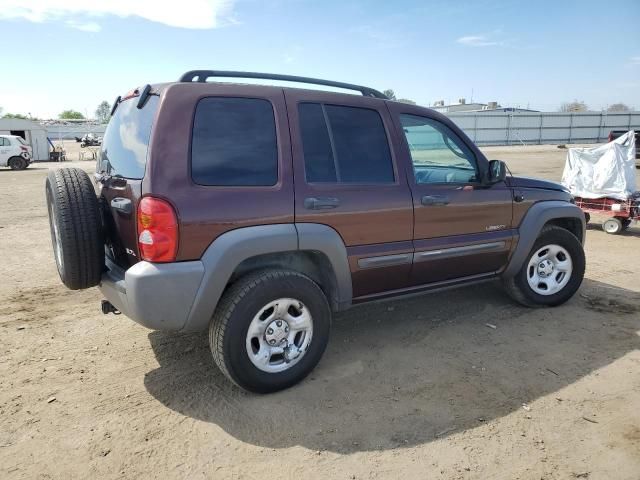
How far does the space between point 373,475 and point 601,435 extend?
1383 millimetres

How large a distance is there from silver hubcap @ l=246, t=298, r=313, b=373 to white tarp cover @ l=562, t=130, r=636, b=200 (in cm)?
663

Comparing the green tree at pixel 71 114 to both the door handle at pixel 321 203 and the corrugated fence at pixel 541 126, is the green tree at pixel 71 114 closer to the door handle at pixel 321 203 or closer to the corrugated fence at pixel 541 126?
the corrugated fence at pixel 541 126

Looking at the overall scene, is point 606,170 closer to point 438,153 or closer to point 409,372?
point 438,153

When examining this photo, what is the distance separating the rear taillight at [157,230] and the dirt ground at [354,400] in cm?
102

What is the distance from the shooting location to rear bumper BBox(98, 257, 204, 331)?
270 cm

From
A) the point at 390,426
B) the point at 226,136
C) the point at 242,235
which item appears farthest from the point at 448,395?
the point at 226,136

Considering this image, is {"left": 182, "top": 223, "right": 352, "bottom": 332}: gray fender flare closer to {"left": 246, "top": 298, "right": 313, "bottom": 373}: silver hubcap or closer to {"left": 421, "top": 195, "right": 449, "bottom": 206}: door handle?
{"left": 246, "top": 298, "right": 313, "bottom": 373}: silver hubcap

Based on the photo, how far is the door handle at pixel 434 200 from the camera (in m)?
3.62

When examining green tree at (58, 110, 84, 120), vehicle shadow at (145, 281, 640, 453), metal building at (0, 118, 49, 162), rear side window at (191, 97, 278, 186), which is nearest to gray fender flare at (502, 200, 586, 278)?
vehicle shadow at (145, 281, 640, 453)

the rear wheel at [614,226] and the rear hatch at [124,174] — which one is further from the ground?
the rear hatch at [124,174]

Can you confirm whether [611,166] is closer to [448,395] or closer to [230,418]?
[448,395]

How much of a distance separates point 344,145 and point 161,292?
5.30ft

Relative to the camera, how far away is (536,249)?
14.6 ft

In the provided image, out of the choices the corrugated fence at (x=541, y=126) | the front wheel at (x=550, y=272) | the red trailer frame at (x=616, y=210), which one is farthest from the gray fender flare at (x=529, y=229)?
the corrugated fence at (x=541, y=126)
